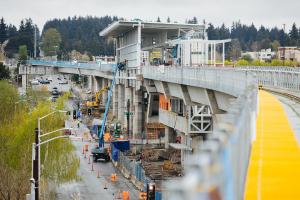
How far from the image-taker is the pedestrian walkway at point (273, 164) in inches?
296

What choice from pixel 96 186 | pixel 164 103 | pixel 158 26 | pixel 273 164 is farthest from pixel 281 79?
pixel 158 26

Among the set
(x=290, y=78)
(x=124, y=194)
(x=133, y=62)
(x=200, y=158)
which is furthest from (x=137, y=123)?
(x=200, y=158)

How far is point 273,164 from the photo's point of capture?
9.30 metres

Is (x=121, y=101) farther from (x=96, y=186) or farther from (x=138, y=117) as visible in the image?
(x=96, y=186)

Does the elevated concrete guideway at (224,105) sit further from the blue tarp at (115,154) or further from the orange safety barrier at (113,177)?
the orange safety barrier at (113,177)

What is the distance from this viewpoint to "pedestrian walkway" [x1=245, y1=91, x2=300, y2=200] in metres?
7.52

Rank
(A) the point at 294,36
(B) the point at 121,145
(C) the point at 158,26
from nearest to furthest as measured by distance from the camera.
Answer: (B) the point at 121,145 < (C) the point at 158,26 < (A) the point at 294,36

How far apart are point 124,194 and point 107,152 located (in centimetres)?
1638

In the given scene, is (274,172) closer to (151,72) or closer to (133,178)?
(133,178)

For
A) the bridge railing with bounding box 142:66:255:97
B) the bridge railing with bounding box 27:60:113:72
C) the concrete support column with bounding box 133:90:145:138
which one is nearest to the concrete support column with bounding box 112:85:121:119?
the bridge railing with bounding box 27:60:113:72

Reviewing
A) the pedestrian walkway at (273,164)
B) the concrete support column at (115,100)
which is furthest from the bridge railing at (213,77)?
the concrete support column at (115,100)

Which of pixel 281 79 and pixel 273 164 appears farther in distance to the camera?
pixel 281 79

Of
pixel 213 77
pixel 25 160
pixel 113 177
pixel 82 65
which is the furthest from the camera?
pixel 82 65

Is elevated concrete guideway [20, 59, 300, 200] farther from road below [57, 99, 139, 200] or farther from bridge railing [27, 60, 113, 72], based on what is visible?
road below [57, 99, 139, 200]
